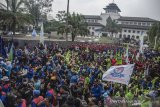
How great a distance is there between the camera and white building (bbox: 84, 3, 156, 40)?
306 ft

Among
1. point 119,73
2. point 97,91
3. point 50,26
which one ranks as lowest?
point 97,91

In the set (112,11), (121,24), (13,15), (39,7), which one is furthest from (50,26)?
(112,11)

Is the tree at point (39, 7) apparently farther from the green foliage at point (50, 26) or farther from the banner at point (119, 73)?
the banner at point (119, 73)

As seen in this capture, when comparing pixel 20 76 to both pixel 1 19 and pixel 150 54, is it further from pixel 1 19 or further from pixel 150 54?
pixel 1 19

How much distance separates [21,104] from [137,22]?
308 ft

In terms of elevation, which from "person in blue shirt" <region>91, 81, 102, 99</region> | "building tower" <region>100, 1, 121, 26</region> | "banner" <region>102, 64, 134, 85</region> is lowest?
"person in blue shirt" <region>91, 81, 102, 99</region>

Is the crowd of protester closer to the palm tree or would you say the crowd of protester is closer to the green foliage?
the palm tree

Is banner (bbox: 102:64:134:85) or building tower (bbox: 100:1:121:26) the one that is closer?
banner (bbox: 102:64:134:85)

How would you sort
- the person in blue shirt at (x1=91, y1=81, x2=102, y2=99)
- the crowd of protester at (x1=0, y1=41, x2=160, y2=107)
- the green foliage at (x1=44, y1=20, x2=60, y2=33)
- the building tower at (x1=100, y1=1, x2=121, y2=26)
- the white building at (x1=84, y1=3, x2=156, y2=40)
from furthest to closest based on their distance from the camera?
the building tower at (x1=100, y1=1, x2=121, y2=26), the white building at (x1=84, y1=3, x2=156, y2=40), the green foliage at (x1=44, y1=20, x2=60, y2=33), the person in blue shirt at (x1=91, y1=81, x2=102, y2=99), the crowd of protester at (x1=0, y1=41, x2=160, y2=107)

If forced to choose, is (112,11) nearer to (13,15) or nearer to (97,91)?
(13,15)

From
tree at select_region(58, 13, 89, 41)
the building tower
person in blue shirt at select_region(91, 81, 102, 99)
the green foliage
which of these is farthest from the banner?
the building tower

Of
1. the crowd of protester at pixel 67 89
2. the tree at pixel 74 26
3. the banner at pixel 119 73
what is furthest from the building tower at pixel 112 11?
the banner at pixel 119 73

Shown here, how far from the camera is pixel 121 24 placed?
97375 millimetres

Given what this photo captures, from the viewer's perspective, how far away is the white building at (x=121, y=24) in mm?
93175
